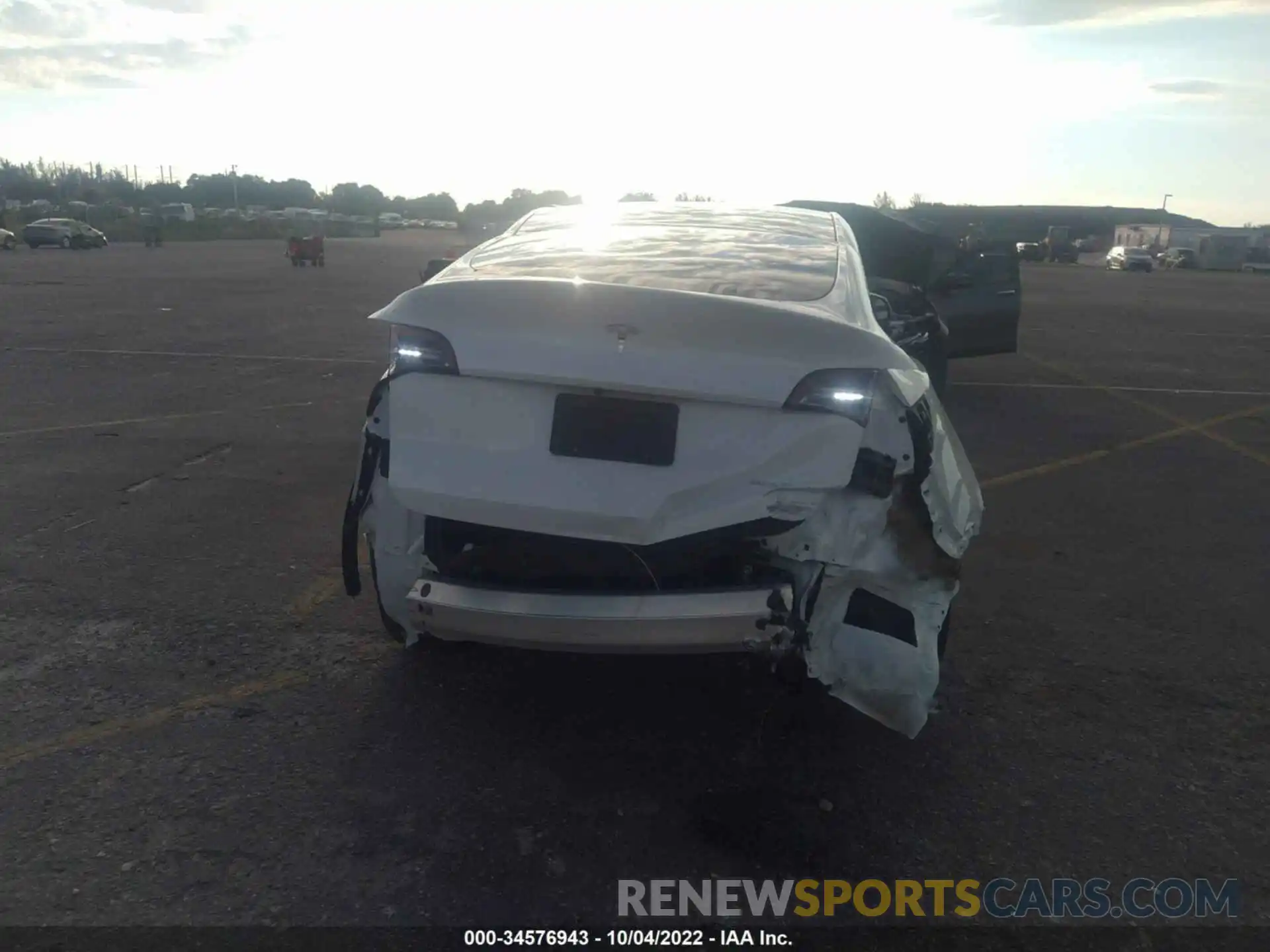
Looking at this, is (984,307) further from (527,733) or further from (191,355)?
(191,355)

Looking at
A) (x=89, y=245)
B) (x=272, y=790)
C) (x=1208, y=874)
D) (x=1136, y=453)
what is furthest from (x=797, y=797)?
(x=89, y=245)

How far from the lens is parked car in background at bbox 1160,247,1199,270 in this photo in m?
62.9

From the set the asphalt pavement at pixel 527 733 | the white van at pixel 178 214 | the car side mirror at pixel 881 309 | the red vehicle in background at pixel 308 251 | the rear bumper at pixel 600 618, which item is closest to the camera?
the asphalt pavement at pixel 527 733

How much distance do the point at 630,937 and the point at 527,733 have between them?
105cm

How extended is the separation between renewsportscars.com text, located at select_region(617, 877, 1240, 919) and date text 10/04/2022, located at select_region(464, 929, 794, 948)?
0.06 meters

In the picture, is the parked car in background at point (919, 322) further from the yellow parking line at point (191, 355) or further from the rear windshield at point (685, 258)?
the yellow parking line at point (191, 355)

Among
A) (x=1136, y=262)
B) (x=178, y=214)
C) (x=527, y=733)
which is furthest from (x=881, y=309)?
(x=178, y=214)

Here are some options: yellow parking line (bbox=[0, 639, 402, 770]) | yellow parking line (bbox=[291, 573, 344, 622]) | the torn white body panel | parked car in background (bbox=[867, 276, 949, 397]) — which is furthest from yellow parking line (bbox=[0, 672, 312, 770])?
parked car in background (bbox=[867, 276, 949, 397])

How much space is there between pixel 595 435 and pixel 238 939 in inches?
62.0

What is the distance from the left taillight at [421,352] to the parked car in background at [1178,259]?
220ft

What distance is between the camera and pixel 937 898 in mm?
2719

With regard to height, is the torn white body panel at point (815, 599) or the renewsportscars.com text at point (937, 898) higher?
the torn white body panel at point (815, 599)

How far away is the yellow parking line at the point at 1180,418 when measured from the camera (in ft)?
26.1

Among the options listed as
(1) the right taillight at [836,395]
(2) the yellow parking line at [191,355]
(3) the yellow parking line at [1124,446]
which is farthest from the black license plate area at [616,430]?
(2) the yellow parking line at [191,355]
